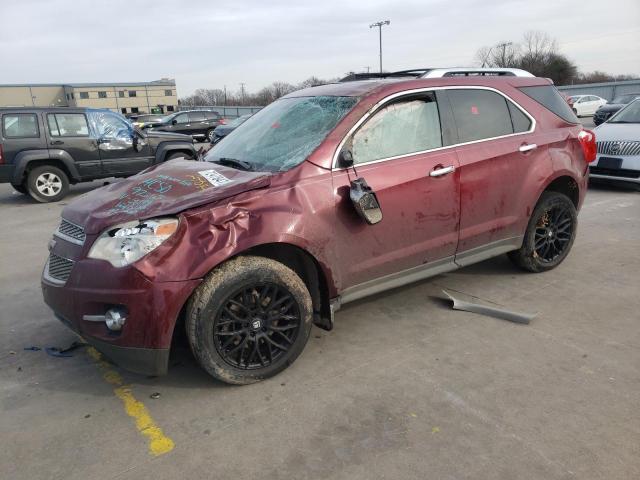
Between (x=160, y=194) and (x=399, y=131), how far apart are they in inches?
68.8

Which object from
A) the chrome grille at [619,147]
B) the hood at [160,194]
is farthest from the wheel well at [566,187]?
the chrome grille at [619,147]

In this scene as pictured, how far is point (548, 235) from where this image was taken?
4.67 metres

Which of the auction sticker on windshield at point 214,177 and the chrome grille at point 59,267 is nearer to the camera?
the chrome grille at point 59,267

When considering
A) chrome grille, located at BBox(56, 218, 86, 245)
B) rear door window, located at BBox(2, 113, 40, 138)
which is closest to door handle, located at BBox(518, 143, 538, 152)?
chrome grille, located at BBox(56, 218, 86, 245)

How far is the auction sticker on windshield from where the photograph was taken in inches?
123

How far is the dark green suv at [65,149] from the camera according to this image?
942 centimetres

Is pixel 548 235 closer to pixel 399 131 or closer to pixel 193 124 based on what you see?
pixel 399 131

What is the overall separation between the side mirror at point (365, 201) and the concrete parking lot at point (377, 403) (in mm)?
952

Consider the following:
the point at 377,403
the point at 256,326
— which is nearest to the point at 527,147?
A: the point at 377,403

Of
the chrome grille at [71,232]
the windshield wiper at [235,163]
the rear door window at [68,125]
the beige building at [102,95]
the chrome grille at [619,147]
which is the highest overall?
the beige building at [102,95]

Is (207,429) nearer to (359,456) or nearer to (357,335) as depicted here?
(359,456)

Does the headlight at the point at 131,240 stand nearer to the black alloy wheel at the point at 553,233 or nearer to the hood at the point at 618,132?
the black alloy wheel at the point at 553,233

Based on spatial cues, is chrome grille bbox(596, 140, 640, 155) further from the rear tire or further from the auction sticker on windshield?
the rear tire

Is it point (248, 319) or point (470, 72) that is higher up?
point (470, 72)
